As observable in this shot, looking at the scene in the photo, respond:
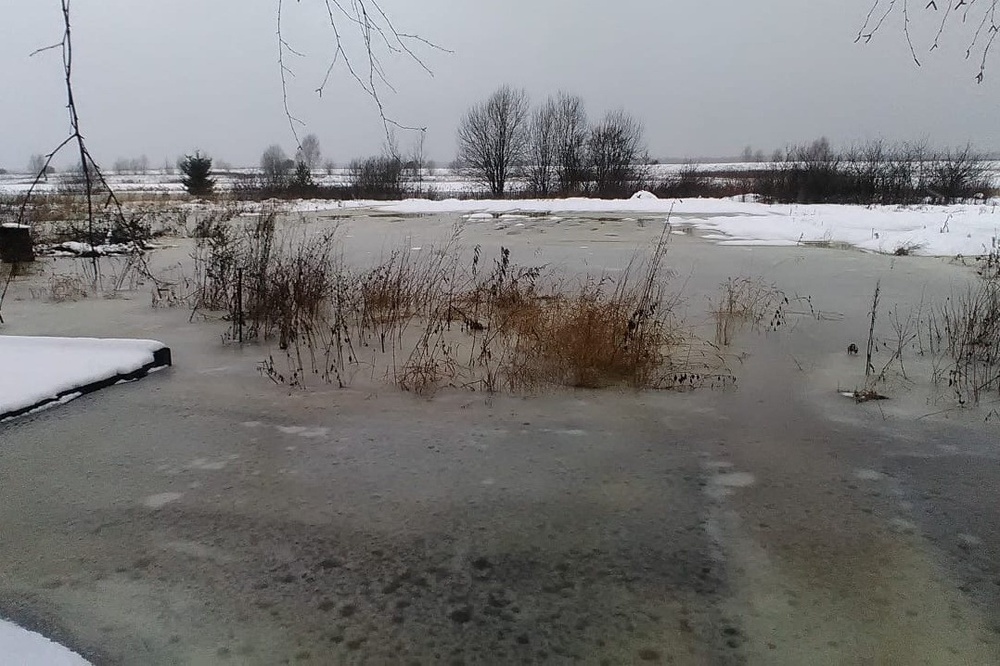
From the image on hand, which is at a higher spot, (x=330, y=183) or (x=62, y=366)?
(x=330, y=183)

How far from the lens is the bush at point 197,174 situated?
34000 mm

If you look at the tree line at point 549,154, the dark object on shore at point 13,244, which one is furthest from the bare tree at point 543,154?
the dark object on shore at point 13,244

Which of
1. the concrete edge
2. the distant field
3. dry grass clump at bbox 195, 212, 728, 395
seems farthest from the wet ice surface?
the distant field

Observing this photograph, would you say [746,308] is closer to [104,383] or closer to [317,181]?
[104,383]

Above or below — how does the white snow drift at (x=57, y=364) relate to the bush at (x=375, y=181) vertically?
below

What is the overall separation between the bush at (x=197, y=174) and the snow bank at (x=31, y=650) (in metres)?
35.3

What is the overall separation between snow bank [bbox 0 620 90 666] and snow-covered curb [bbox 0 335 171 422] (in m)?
2.20

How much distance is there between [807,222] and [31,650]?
55.1 feet

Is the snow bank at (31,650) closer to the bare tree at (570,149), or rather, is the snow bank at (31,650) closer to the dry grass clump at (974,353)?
the dry grass clump at (974,353)

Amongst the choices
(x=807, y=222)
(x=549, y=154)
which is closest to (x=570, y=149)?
(x=549, y=154)

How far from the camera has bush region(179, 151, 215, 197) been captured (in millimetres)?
34000

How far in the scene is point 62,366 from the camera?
14.3ft

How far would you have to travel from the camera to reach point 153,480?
10.1 ft

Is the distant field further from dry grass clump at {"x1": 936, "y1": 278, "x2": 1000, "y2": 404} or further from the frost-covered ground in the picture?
dry grass clump at {"x1": 936, "y1": 278, "x2": 1000, "y2": 404}
